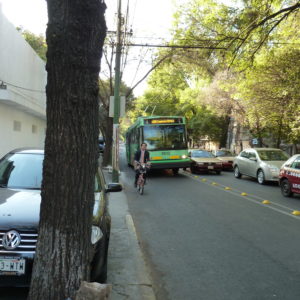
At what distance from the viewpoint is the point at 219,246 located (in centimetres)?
623

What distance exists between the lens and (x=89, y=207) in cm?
294

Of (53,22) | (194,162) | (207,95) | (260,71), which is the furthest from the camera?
(207,95)

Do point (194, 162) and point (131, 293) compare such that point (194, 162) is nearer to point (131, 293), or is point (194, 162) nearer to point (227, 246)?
point (227, 246)

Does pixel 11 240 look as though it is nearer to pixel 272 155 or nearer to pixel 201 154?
pixel 272 155

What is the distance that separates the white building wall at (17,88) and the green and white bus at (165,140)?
5.75 m

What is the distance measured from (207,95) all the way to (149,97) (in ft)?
70.8

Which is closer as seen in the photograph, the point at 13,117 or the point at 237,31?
the point at 237,31

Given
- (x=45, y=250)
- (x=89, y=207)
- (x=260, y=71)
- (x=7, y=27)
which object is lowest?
(x=45, y=250)

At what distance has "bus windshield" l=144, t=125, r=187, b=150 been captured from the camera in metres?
18.2

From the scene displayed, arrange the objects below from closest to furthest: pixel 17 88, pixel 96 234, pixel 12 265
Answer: pixel 12 265, pixel 96 234, pixel 17 88

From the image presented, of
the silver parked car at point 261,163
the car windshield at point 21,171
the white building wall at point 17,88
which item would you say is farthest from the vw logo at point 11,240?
the silver parked car at point 261,163

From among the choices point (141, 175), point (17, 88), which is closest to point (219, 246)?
point (141, 175)

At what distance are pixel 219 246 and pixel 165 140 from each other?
1221 centimetres

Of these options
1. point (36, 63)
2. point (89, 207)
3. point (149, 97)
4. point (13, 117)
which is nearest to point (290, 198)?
point (89, 207)
